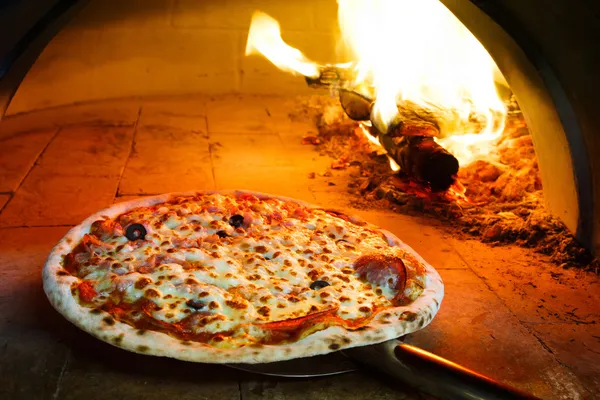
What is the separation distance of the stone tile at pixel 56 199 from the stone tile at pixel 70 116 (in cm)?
139

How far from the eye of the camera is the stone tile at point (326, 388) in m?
2.48

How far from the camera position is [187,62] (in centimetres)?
775

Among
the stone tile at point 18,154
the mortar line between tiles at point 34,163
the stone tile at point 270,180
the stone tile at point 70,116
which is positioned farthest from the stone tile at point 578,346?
the stone tile at point 70,116

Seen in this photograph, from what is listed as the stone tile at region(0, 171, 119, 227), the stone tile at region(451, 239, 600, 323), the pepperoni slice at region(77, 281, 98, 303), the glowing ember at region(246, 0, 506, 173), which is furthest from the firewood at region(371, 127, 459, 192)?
the pepperoni slice at region(77, 281, 98, 303)

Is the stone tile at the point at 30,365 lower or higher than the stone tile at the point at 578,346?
lower

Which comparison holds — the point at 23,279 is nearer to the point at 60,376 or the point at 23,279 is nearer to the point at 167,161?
the point at 60,376

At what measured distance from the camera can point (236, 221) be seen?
3.36 meters

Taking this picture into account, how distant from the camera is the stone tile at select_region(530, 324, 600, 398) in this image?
2.81 metres

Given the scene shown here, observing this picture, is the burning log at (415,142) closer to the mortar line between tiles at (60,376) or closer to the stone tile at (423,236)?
the stone tile at (423,236)

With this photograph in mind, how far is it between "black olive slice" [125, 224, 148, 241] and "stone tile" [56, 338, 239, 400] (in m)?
0.61

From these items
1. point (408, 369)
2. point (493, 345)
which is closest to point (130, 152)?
point (493, 345)

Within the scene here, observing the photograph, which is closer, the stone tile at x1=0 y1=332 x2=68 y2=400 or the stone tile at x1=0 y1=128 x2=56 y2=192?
the stone tile at x1=0 y1=332 x2=68 y2=400

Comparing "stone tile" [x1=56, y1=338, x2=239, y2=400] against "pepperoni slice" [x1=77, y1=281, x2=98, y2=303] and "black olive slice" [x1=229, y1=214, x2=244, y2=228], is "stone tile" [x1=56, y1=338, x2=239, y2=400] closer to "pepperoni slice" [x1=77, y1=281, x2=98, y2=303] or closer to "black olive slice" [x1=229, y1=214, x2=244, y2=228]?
"pepperoni slice" [x1=77, y1=281, x2=98, y2=303]

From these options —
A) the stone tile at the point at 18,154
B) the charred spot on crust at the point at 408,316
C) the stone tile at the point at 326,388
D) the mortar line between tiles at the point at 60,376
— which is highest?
the charred spot on crust at the point at 408,316
